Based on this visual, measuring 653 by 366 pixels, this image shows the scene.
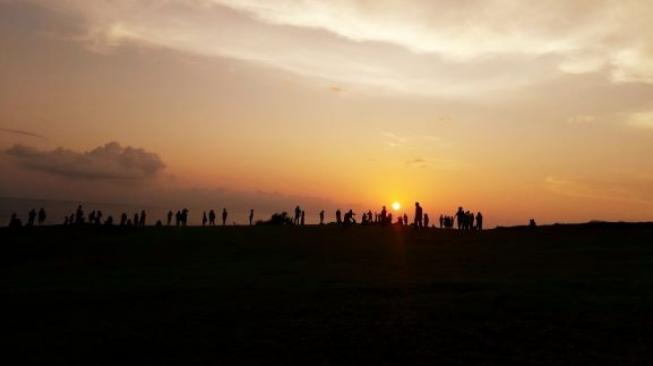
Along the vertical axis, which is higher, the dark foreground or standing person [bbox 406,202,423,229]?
standing person [bbox 406,202,423,229]

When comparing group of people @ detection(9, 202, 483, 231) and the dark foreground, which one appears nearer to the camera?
the dark foreground

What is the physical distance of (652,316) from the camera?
659 inches

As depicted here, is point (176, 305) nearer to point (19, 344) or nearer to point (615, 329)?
point (19, 344)

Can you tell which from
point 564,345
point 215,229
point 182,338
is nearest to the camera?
point 564,345

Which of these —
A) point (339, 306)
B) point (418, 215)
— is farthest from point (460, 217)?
point (339, 306)

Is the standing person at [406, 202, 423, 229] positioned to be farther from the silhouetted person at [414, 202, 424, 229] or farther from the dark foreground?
the dark foreground

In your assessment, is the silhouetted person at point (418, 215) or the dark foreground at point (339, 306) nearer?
the dark foreground at point (339, 306)

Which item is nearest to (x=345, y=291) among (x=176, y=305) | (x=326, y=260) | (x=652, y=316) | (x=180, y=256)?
(x=176, y=305)

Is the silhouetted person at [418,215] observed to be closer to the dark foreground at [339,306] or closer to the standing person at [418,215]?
the standing person at [418,215]

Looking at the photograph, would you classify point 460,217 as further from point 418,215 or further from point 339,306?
point 339,306

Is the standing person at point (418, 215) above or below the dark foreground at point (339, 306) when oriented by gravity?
above

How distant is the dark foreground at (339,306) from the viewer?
13.6 meters

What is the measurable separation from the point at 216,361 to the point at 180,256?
85.8ft

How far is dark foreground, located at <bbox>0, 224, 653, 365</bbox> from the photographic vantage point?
44.5 ft
